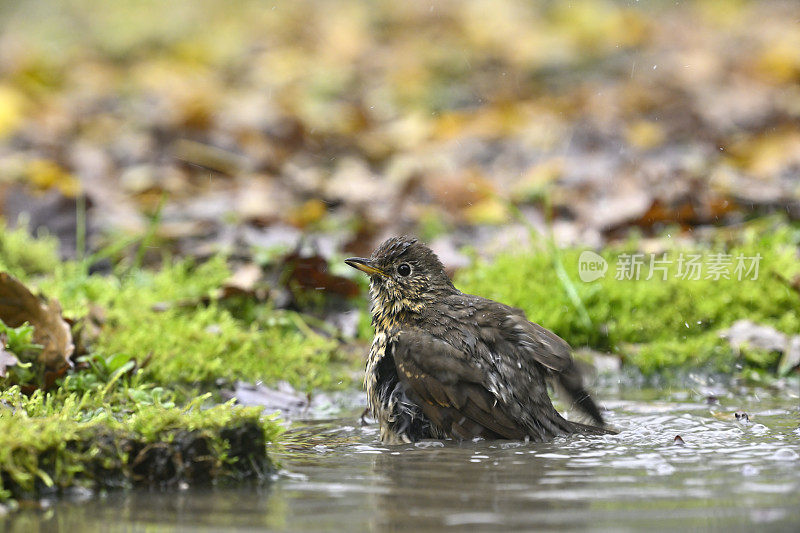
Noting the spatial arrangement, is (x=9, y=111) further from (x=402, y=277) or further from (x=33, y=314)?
(x=402, y=277)

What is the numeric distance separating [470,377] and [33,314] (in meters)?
2.01

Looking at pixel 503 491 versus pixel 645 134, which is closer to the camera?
pixel 503 491

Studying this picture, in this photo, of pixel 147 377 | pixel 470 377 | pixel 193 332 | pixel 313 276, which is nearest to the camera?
pixel 470 377

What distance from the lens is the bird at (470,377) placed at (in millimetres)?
4051

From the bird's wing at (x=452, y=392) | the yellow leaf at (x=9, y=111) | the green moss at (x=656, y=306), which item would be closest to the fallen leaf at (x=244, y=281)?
the green moss at (x=656, y=306)

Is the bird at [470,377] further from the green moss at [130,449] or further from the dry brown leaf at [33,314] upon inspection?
the dry brown leaf at [33,314]

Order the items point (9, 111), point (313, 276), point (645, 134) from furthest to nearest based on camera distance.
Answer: point (9, 111)
point (645, 134)
point (313, 276)

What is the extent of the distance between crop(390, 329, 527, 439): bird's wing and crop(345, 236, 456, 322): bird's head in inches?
16.6

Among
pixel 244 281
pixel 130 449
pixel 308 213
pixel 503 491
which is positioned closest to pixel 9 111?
pixel 308 213

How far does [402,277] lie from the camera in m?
4.68

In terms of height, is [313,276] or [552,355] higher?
[313,276]

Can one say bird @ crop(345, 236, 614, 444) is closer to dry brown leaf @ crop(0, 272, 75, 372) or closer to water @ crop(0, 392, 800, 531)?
water @ crop(0, 392, 800, 531)

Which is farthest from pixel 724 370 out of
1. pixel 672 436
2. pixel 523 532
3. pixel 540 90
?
pixel 540 90

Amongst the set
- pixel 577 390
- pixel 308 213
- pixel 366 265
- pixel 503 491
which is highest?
pixel 308 213
